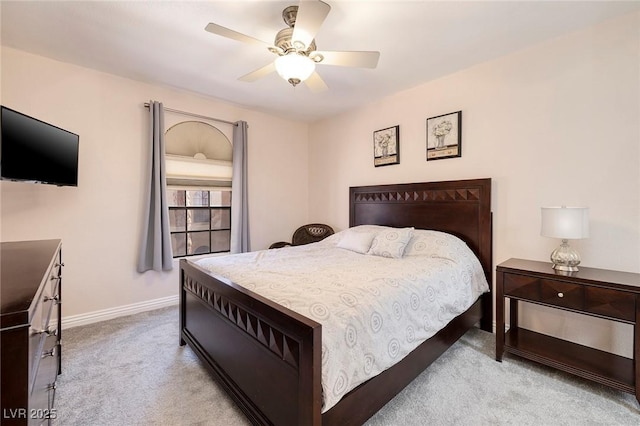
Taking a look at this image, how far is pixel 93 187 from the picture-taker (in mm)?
2922

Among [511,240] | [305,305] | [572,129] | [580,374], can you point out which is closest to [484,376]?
[580,374]

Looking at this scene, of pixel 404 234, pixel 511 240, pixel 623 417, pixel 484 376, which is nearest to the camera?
pixel 623 417

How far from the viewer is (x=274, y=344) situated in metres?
1.35

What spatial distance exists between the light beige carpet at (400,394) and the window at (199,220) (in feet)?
4.84

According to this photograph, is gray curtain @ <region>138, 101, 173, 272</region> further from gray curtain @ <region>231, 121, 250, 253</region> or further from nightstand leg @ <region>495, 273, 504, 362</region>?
nightstand leg @ <region>495, 273, 504, 362</region>

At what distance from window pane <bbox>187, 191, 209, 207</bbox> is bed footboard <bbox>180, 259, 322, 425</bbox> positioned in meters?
1.71

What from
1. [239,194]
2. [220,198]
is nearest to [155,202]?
[220,198]

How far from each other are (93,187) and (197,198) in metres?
1.10

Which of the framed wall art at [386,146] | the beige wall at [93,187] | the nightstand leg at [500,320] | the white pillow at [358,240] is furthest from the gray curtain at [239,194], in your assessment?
the nightstand leg at [500,320]

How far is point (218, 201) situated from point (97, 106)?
1.67 m

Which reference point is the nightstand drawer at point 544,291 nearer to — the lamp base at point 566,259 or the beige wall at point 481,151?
the lamp base at point 566,259

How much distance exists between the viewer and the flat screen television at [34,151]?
190 cm

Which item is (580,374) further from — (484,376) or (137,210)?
(137,210)

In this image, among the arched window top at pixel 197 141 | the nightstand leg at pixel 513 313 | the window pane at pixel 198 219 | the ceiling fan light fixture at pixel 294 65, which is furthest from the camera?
the window pane at pixel 198 219
